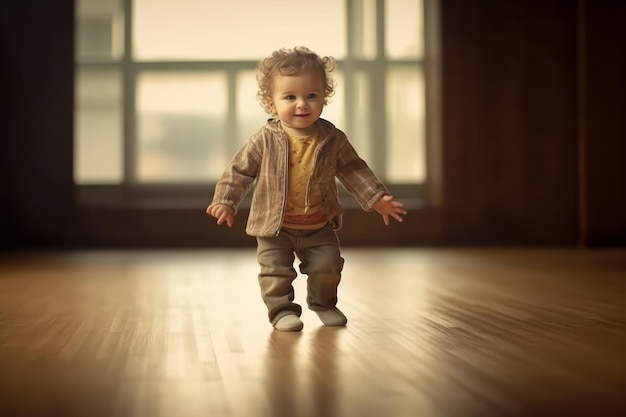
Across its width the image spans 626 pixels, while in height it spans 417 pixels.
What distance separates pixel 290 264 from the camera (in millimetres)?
2090

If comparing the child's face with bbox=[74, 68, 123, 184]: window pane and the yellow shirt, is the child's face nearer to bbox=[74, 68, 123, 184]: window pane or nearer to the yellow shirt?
the yellow shirt

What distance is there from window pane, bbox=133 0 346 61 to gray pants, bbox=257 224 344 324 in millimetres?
4015

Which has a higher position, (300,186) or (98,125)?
(98,125)

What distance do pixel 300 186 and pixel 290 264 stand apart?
174mm

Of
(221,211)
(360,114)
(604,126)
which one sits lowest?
(221,211)

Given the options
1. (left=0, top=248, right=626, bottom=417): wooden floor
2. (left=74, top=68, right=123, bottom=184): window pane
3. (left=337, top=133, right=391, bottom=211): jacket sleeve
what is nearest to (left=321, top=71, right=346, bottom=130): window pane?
(left=74, top=68, right=123, bottom=184): window pane

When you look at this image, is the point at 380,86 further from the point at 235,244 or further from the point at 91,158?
the point at 91,158

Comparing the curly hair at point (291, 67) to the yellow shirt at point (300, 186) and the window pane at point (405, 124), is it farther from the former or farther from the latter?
the window pane at point (405, 124)

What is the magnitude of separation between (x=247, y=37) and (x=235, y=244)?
1304 mm

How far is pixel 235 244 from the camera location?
5.85 m

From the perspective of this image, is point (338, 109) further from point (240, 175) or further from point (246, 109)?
point (240, 175)

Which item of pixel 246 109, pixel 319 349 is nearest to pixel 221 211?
pixel 319 349

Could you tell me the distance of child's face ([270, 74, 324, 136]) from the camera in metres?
2.03

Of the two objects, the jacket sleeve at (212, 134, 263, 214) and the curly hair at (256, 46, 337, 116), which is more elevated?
the curly hair at (256, 46, 337, 116)
